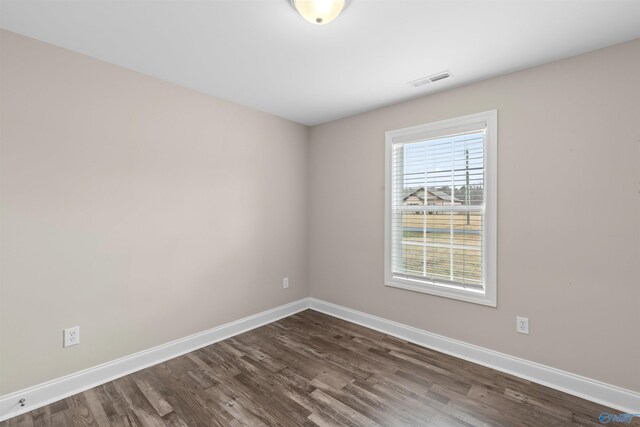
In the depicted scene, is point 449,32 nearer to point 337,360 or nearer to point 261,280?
point 337,360

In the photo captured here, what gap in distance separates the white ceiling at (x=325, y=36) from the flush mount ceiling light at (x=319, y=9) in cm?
9

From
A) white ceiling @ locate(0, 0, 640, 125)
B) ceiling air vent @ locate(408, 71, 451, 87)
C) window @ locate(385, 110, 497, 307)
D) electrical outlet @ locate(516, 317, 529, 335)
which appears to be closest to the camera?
white ceiling @ locate(0, 0, 640, 125)

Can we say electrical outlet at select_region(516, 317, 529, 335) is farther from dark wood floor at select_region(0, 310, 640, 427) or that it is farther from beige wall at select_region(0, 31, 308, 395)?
beige wall at select_region(0, 31, 308, 395)

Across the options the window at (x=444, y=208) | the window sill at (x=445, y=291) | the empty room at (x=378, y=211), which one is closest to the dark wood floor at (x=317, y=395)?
the empty room at (x=378, y=211)

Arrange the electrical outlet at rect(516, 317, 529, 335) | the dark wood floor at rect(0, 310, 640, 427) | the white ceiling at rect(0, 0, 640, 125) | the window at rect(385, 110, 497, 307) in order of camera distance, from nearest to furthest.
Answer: the white ceiling at rect(0, 0, 640, 125) < the dark wood floor at rect(0, 310, 640, 427) < the electrical outlet at rect(516, 317, 529, 335) < the window at rect(385, 110, 497, 307)

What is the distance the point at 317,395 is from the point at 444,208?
6.45ft

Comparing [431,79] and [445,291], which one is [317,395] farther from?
[431,79]

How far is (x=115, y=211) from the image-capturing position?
7.72 ft

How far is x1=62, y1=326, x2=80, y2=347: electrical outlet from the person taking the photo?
6.95 feet

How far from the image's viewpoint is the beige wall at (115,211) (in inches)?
76.8

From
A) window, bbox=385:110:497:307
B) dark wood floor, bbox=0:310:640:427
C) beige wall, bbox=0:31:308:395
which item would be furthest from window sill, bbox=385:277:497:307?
beige wall, bbox=0:31:308:395

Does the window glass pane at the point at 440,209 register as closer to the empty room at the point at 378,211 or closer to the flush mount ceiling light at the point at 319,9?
the empty room at the point at 378,211

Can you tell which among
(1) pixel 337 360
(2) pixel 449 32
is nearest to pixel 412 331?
(1) pixel 337 360

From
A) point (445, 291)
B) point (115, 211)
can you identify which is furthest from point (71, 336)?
point (445, 291)
